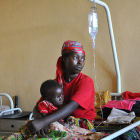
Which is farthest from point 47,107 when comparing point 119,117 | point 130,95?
point 130,95

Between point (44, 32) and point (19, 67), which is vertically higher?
point (44, 32)

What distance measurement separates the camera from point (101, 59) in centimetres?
242

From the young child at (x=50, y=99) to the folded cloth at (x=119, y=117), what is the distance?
490mm

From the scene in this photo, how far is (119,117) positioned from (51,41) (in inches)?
62.1

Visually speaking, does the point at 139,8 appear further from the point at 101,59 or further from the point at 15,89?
the point at 15,89

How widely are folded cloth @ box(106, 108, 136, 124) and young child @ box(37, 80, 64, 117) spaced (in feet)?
1.61

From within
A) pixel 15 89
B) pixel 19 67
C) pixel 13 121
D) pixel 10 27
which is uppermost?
pixel 10 27

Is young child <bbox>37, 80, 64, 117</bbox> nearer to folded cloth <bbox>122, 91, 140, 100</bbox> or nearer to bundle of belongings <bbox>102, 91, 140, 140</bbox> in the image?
bundle of belongings <bbox>102, 91, 140, 140</bbox>

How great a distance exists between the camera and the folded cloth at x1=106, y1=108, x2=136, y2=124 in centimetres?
141

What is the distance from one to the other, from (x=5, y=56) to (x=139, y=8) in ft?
6.33

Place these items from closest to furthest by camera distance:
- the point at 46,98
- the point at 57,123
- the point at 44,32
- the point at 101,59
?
the point at 57,123, the point at 46,98, the point at 101,59, the point at 44,32

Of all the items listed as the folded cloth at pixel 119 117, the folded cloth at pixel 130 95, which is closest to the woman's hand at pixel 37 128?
the folded cloth at pixel 119 117

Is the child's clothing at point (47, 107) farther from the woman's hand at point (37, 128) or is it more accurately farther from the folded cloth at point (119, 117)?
the folded cloth at point (119, 117)

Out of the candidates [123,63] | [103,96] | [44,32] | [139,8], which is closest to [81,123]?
[103,96]
